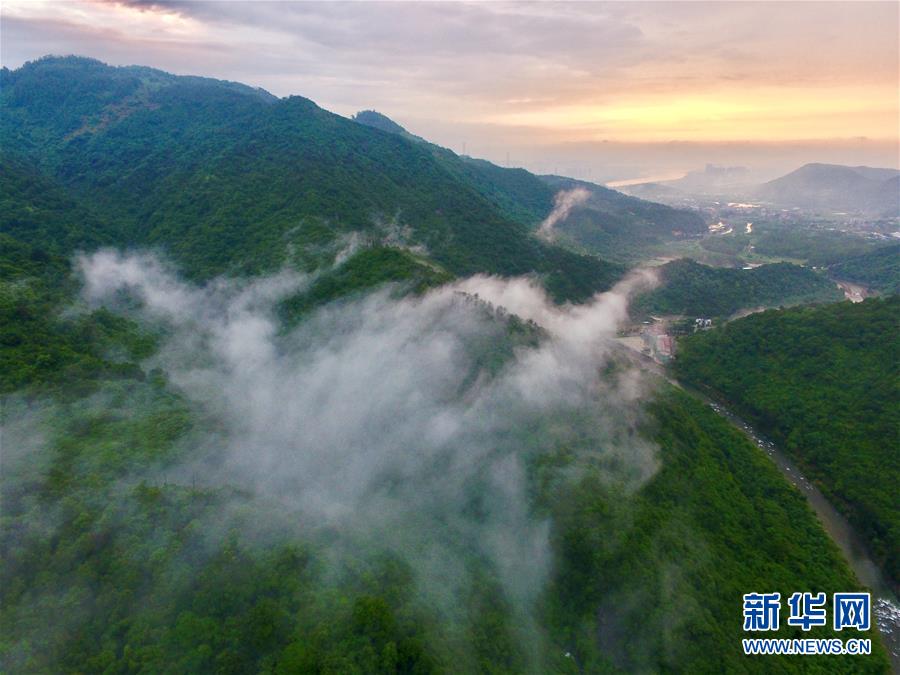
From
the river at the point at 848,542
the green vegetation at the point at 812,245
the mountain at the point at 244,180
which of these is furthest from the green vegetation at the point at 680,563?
the green vegetation at the point at 812,245

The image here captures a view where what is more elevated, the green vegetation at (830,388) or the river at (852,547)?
the green vegetation at (830,388)

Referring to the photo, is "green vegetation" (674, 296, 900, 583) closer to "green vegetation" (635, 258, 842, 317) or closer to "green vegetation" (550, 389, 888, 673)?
"green vegetation" (550, 389, 888, 673)

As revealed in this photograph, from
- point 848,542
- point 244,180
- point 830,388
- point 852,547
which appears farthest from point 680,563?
point 244,180

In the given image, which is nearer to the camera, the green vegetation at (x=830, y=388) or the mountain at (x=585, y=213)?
the green vegetation at (x=830, y=388)

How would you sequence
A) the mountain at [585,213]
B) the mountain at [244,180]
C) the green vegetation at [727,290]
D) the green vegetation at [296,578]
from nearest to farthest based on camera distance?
the green vegetation at [296,578], the mountain at [244,180], the green vegetation at [727,290], the mountain at [585,213]

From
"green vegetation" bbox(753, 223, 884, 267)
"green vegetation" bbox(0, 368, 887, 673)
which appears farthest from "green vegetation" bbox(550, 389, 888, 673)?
"green vegetation" bbox(753, 223, 884, 267)

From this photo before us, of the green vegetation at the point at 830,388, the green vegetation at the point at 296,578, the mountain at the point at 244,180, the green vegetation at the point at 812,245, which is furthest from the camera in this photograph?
the green vegetation at the point at 812,245

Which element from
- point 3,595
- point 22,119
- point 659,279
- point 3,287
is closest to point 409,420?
point 3,595

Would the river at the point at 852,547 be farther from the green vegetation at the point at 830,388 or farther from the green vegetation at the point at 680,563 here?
the green vegetation at the point at 680,563
